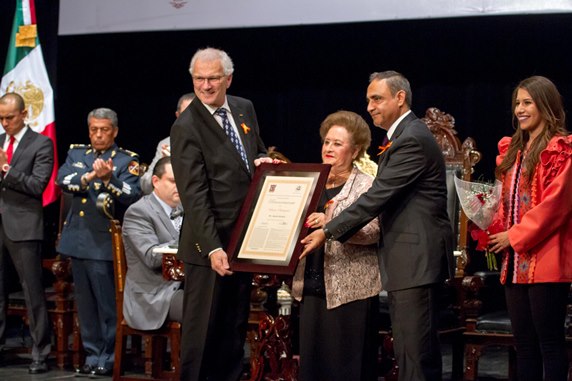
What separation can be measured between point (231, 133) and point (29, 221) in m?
2.19

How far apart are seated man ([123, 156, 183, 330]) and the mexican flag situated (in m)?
1.64

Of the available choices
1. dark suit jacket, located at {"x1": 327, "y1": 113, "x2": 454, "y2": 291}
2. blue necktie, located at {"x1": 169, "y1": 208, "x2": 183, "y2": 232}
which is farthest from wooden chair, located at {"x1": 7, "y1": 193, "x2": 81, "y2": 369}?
dark suit jacket, located at {"x1": 327, "y1": 113, "x2": 454, "y2": 291}

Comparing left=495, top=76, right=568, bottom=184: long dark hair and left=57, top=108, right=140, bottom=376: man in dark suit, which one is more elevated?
left=495, top=76, right=568, bottom=184: long dark hair

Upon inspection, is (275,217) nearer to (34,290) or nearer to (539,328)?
(539,328)

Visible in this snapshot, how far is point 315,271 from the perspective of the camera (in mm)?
4352

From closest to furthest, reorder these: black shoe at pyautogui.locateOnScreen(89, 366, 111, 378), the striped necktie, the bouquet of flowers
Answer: the bouquet of flowers < black shoe at pyautogui.locateOnScreen(89, 366, 111, 378) < the striped necktie

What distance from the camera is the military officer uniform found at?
230 inches

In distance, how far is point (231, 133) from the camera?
4062 mm

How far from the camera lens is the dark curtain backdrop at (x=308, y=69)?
6.55 meters

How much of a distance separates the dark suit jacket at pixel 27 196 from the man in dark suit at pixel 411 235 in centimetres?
236

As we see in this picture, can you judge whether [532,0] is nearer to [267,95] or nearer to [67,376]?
[267,95]

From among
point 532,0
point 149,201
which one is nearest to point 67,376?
point 149,201

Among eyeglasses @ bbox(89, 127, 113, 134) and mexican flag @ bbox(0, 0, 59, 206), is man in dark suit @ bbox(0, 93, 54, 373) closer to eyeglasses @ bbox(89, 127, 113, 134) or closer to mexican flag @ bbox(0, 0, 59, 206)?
eyeglasses @ bbox(89, 127, 113, 134)

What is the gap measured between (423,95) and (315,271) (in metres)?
2.68
